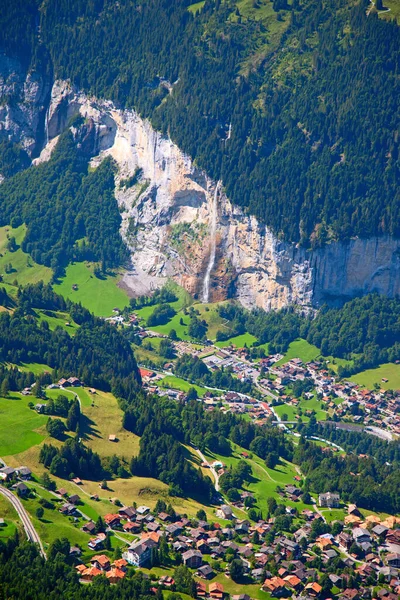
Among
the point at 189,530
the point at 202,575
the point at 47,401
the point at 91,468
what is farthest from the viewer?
the point at 47,401

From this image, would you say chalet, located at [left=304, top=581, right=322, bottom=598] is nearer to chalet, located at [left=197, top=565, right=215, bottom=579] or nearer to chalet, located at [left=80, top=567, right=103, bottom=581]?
chalet, located at [left=197, top=565, right=215, bottom=579]

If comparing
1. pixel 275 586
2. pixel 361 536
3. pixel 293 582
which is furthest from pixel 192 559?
pixel 361 536

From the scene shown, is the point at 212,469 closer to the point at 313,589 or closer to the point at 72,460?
the point at 72,460

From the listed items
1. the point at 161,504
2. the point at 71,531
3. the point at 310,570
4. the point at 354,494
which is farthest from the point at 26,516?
the point at 354,494

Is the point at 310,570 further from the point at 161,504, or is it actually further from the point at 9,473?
the point at 9,473

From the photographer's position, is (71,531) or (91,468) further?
(91,468)

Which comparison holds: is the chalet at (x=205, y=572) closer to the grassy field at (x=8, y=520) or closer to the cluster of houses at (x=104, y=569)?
the cluster of houses at (x=104, y=569)
